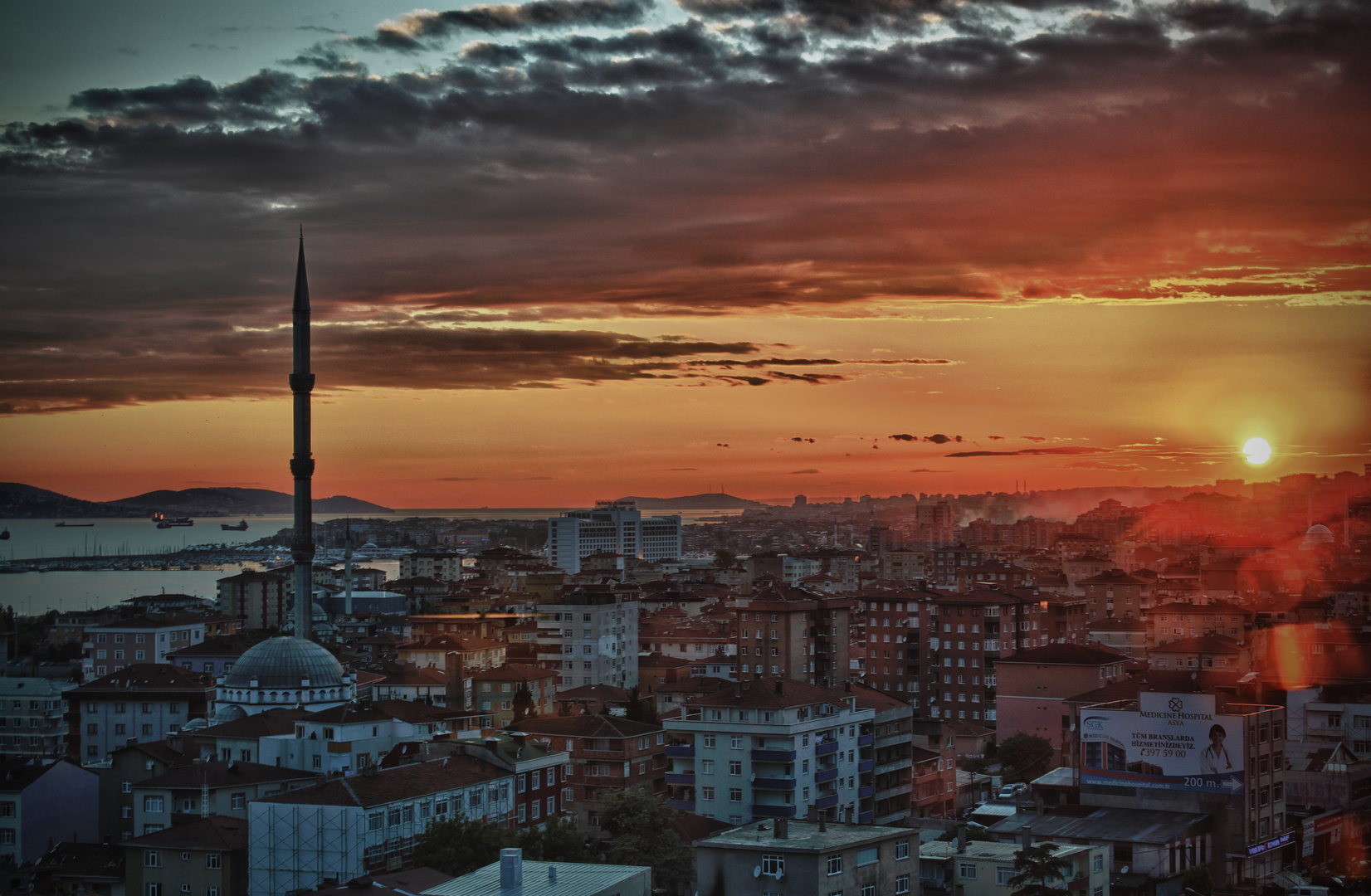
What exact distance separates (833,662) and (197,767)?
73.0ft

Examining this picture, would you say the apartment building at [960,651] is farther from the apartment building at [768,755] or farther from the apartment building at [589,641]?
the apartment building at [768,755]

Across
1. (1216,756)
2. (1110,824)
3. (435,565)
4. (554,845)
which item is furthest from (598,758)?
(435,565)

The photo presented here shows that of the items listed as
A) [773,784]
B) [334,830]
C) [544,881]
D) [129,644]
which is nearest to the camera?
[544,881]

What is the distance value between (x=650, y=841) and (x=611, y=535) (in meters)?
124

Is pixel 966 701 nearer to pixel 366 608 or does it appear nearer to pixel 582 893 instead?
pixel 582 893

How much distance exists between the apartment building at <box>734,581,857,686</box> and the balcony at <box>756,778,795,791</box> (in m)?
14.2

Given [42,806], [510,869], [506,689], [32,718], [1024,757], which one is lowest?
[1024,757]

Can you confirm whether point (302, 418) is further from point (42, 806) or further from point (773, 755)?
point (773, 755)

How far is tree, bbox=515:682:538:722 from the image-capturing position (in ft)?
123

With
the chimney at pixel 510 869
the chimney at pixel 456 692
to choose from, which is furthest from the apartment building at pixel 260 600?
the chimney at pixel 510 869

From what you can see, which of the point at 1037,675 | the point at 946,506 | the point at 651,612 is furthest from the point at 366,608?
the point at 946,506

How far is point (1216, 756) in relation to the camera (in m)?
28.1

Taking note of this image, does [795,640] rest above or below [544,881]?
below

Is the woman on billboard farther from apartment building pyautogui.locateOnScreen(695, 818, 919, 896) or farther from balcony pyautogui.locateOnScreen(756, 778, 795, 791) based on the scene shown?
apartment building pyautogui.locateOnScreen(695, 818, 919, 896)
